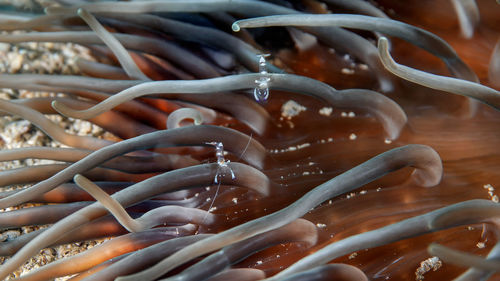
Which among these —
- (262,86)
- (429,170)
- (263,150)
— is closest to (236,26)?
(262,86)

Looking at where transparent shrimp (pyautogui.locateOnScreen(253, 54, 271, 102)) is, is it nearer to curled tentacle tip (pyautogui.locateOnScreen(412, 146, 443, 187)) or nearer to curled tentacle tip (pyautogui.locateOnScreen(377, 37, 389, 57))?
curled tentacle tip (pyautogui.locateOnScreen(377, 37, 389, 57))

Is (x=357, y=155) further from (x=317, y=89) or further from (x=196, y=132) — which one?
(x=196, y=132)

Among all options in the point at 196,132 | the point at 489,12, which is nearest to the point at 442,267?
the point at 196,132

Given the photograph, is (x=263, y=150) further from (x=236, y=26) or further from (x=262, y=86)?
(x=236, y=26)

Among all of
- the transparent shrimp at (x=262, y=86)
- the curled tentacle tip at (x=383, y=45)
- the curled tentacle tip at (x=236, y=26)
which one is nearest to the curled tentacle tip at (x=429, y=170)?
the curled tentacle tip at (x=383, y=45)

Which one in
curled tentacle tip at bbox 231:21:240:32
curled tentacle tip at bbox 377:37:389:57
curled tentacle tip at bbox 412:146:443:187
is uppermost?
curled tentacle tip at bbox 231:21:240:32

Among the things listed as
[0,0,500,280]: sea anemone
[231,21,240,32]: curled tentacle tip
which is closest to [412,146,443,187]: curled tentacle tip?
[0,0,500,280]: sea anemone

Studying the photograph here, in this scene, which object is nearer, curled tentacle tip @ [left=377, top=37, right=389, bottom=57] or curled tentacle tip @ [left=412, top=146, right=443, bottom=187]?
curled tentacle tip @ [left=377, top=37, right=389, bottom=57]

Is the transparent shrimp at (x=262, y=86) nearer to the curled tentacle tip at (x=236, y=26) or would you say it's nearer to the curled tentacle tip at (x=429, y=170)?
the curled tentacle tip at (x=236, y=26)
